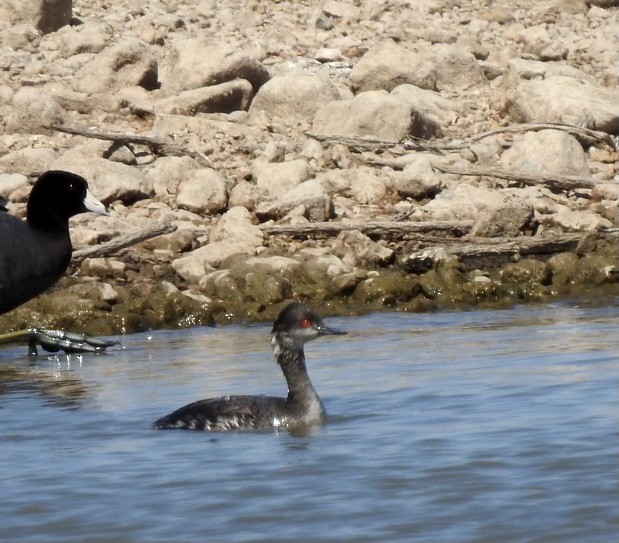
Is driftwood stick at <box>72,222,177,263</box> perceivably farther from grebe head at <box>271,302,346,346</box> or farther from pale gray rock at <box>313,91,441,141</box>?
grebe head at <box>271,302,346,346</box>

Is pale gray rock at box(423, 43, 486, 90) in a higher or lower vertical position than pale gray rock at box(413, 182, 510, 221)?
higher

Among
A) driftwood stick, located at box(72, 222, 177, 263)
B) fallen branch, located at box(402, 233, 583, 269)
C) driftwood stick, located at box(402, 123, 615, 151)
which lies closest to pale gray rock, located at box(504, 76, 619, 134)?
driftwood stick, located at box(402, 123, 615, 151)

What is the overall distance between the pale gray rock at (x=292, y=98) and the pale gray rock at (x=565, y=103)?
2.53 metres

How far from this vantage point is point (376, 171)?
1869cm

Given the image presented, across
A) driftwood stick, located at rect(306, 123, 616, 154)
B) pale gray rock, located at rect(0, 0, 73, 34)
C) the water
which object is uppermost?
pale gray rock, located at rect(0, 0, 73, 34)

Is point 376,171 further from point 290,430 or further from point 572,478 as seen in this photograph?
point 572,478

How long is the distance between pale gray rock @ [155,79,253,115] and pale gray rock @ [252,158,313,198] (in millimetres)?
2689

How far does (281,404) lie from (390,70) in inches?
499

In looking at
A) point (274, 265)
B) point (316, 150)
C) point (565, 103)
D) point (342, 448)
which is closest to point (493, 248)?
point (274, 265)

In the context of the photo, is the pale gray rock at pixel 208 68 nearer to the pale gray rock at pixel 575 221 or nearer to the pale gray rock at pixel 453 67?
the pale gray rock at pixel 453 67

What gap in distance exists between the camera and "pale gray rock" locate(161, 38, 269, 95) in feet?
69.1

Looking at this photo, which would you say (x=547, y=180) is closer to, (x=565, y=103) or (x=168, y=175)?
(x=565, y=103)

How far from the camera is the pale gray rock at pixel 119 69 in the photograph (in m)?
21.4

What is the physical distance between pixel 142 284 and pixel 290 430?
619cm
